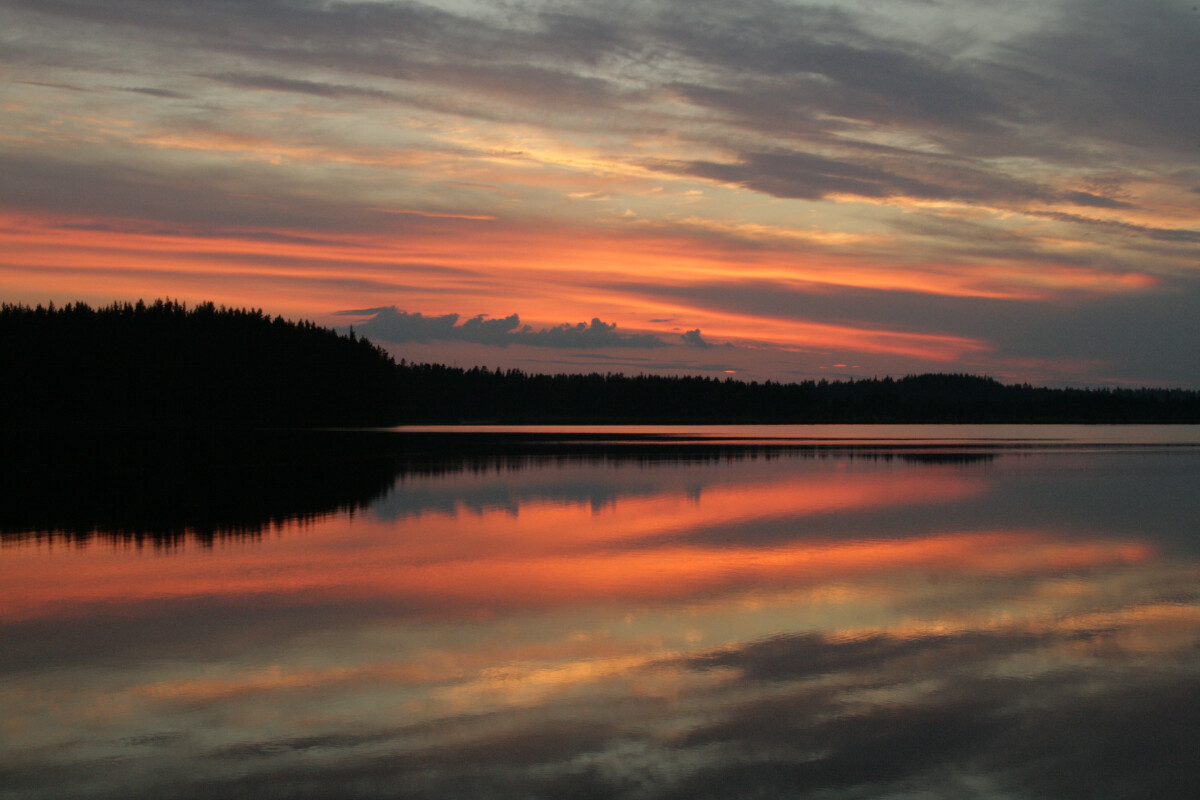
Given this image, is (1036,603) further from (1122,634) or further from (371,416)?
(371,416)

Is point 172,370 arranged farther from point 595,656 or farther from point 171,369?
point 595,656

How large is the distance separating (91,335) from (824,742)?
110 metres

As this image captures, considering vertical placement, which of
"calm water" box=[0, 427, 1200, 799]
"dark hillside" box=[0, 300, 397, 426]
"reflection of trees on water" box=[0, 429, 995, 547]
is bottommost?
"reflection of trees on water" box=[0, 429, 995, 547]

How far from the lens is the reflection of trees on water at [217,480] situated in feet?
67.3

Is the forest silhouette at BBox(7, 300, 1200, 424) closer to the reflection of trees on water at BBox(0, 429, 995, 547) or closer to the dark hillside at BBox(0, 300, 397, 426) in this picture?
the dark hillside at BBox(0, 300, 397, 426)

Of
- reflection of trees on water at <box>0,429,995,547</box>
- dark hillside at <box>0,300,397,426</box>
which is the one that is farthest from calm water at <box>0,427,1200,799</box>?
dark hillside at <box>0,300,397,426</box>

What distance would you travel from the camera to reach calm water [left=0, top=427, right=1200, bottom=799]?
7.07 metres

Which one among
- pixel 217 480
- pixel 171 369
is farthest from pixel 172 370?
pixel 217 480

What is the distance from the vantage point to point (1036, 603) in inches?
521

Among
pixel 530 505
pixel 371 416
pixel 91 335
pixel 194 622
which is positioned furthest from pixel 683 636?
pixel 371 416

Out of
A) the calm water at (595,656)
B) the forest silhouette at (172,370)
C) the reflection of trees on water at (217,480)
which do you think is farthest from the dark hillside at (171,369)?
the calm water at (595,656)

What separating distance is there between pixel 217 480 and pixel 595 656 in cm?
2501

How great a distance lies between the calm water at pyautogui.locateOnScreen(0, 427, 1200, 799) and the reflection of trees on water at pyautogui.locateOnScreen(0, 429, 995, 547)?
342mm

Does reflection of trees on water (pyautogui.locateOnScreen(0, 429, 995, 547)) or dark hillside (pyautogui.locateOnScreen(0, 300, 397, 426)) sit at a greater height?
dark hillside (pyautogui.locateOnScreen(0, 300, 397, 426))
